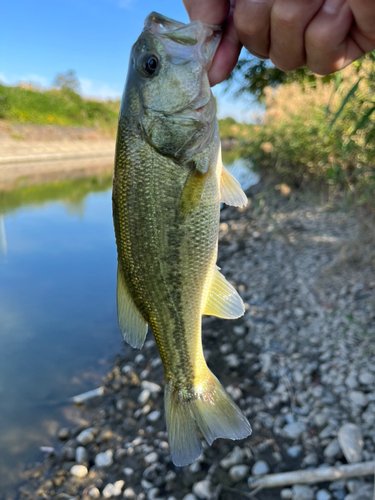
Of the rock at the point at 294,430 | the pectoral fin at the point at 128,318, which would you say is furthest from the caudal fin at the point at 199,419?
the rock at the point at 294,430

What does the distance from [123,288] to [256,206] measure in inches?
328

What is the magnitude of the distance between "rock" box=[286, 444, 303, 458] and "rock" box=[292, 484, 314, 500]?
0.29 meters

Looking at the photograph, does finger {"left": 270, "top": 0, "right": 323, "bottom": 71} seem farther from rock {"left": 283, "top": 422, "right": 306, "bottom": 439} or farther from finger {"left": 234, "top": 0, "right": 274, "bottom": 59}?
rock {"left": 283, "top": 422, "right": 306, "bottom": 439}

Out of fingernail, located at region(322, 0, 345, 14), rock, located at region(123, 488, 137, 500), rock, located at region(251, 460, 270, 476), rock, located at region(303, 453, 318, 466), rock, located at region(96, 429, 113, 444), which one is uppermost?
fingernail, located at region(322, 0, 345, 14)

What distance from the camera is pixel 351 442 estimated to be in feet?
9.18

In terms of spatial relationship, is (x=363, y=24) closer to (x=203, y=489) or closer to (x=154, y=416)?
(x=203, y=489)

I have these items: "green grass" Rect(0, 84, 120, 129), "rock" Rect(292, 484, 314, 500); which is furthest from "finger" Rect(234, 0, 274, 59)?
"green grass" Rect(0, 84, 120, 129)

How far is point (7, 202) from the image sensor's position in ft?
49.4

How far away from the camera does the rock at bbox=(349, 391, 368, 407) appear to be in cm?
319

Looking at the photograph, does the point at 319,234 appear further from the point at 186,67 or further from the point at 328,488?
the point at 186,67

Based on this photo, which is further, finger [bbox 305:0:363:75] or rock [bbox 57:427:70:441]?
rock [bbox 57:427:70:441]

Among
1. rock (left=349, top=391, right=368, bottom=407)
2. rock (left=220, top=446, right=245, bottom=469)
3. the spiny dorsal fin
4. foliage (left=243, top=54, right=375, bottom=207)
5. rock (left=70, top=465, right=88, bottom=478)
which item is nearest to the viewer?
the spiny dorsal fin

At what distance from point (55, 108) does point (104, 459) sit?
36.9m

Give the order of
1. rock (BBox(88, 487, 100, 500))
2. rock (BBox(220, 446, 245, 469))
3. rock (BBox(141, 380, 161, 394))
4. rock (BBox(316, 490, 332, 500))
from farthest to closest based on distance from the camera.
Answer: rock (BBox(141, 380, 161, 394)) < rock (BBox(88, 487, 100, 500)) < rock (BBox(220, 446, 245, 469)) < rock (BBox(316, 490, 332, 500))
